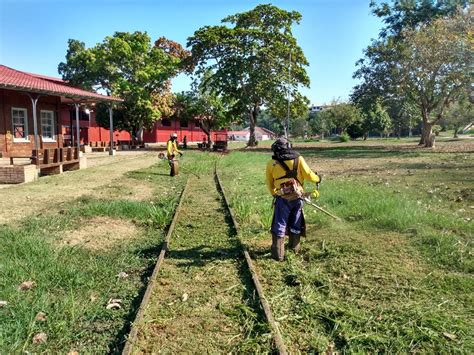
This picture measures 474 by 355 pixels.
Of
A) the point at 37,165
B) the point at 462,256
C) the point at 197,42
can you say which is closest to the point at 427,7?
the point at 197,42

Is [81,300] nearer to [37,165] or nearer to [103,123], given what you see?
[37,165]

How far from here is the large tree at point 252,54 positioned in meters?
37.6

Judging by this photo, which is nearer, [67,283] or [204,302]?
[204,302]

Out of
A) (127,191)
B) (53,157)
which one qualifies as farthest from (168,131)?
(127,191)

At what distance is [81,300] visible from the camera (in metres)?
4.44

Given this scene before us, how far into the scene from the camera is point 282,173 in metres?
5.79

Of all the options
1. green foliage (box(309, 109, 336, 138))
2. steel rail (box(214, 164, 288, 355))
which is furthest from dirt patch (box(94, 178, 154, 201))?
green foliage (box(309, 109, 336, 138))

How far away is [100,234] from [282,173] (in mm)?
3477

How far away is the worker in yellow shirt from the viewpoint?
5.70 meters

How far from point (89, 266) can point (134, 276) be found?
0.68m

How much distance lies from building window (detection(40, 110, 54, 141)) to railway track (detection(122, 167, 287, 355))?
17547 millimetres

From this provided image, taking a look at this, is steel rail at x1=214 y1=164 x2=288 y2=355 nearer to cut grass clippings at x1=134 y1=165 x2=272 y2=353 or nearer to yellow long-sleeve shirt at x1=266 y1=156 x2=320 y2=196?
cut grass clippings at x1=134 y1=165 x2=272 y2=353

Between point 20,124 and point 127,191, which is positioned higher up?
point 20,124

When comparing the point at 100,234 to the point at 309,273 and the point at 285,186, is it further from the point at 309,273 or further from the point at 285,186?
the point at 309,273
